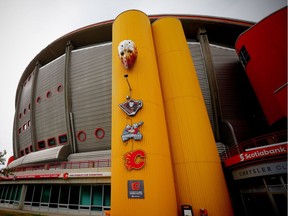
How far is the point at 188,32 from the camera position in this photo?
26250mm

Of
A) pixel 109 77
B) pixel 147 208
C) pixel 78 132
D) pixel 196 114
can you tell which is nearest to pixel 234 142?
pixel 196 114

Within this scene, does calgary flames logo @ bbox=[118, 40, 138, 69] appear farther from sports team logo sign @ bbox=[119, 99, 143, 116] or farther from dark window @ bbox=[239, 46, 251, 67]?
dark window @ bbox=[239, 46, 251, 67]

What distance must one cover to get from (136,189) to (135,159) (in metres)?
1.90

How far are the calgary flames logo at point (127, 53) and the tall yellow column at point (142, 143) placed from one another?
61 centimetres

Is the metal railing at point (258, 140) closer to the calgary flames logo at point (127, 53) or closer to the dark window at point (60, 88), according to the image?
the calgary flames logo at point (127, 53)

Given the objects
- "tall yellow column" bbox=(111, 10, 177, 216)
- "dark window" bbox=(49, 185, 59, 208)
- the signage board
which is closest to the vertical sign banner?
"tall yellow column" bbox=(111, 10, 177, 216)

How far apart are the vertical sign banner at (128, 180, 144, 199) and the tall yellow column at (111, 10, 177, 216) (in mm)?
57

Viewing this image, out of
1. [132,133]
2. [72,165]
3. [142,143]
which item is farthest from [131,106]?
[72,165]

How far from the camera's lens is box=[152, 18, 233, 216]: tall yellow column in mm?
11132

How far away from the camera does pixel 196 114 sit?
1359 cm

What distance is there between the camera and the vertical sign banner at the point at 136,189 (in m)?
10.1

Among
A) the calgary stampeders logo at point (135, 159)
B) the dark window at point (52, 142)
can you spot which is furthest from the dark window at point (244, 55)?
the dark window at point (52, 142)

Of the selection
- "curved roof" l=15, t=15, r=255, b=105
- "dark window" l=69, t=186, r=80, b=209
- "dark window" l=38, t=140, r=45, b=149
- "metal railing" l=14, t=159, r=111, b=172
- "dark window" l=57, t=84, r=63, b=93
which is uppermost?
"curved roof" l=15, t=15, r=255, b=105

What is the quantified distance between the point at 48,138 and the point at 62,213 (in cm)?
1286
